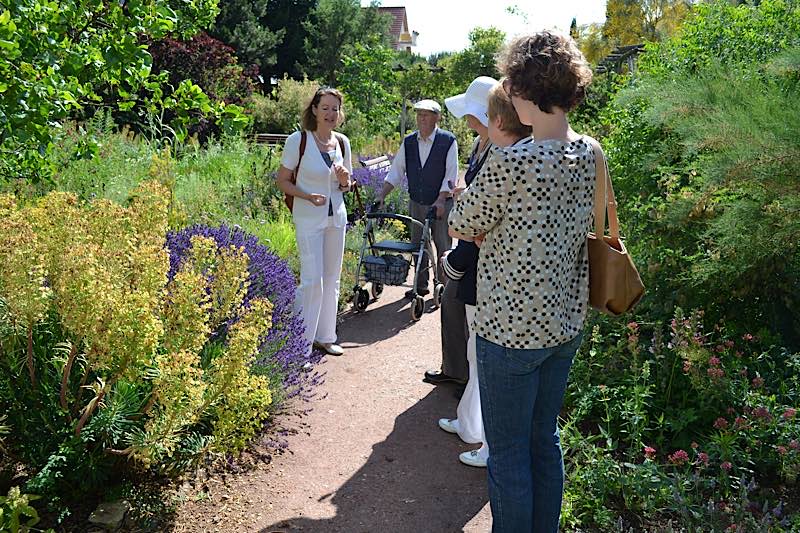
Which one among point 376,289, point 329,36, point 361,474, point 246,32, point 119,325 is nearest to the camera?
point 119,325

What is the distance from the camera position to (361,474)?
12.8 ft

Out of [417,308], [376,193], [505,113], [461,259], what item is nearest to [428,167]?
[417,308]

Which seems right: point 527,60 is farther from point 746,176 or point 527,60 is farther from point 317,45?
point 317,45

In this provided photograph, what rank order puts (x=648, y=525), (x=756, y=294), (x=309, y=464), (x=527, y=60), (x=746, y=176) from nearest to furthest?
(x=527, y=60)
(x=648, y=525)
(x=746, y=176)
(x=309, y=464)
(x=756, y=294)

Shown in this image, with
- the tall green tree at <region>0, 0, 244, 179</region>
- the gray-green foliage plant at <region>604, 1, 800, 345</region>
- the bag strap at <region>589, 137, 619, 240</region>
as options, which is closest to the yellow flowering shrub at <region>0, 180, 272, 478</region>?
the tall green tree at <region>0, 0, 244, 179</region>

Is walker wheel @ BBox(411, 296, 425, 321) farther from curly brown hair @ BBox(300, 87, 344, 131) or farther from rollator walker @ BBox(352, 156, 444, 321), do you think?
curly brown hair @ BBox(300, 87, 344, 131)

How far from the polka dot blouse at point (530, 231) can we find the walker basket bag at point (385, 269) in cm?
414

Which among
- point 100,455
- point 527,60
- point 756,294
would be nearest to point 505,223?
point 527,60

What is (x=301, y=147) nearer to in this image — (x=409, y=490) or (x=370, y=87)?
(x=409, y=490)

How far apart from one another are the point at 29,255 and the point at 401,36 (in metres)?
74.3

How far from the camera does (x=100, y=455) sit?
9.78 ft

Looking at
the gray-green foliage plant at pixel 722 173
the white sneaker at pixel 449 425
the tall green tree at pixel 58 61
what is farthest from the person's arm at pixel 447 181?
the tall green tree at pixel 58 61

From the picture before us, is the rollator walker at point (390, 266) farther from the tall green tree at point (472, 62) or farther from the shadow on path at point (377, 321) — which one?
the tall green tree at point (472, 62)

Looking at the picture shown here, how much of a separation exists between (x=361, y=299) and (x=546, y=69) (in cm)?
462
